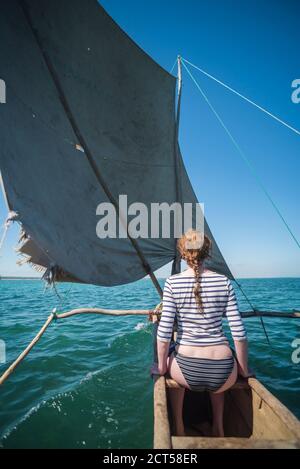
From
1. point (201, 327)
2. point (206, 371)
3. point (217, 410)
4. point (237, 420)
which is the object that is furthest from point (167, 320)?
point (237, 420)

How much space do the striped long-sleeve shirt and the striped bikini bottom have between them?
14 cm

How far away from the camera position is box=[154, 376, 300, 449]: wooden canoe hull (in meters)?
1.59

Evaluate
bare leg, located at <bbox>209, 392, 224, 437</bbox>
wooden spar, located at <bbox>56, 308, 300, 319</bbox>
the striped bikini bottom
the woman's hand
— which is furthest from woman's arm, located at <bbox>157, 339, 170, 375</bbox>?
wooden spar, located at <bbox>56, 308, 300, 319</bbox>

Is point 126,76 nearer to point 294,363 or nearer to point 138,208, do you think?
point 138,208

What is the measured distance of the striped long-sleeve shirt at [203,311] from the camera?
200cm

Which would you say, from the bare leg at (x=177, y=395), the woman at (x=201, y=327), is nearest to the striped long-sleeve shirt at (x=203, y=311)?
the woman at (x=201, y=327)

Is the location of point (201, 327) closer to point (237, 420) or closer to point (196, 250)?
point (196, 250)

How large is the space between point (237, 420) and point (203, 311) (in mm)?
1915

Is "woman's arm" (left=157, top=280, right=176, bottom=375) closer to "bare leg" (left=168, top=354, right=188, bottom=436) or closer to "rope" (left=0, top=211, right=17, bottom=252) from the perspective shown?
"bare leg" (left=168, top=354, right=188, bottom=436)

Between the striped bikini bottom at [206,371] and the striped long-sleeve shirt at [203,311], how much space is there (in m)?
0.14

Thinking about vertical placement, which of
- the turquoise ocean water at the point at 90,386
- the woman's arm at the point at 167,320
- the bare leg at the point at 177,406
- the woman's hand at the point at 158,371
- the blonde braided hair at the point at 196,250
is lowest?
the turquoise ocean water at the point at 90,386

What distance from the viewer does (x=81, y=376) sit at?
501cm

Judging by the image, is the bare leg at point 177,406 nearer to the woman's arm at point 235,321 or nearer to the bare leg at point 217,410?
the bare leg at point 217,410
